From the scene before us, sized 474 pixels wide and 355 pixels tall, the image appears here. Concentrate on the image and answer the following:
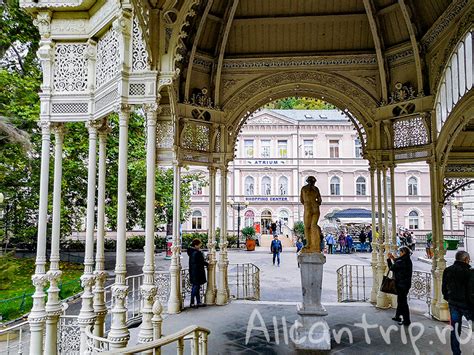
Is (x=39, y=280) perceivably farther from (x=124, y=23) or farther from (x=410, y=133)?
(x=410, y=133)

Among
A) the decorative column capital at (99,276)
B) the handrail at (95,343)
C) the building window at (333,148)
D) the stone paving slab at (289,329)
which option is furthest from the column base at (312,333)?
the building window at (333,148)

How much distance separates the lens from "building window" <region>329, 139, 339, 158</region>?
39000 mm

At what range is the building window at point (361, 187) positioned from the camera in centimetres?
3859

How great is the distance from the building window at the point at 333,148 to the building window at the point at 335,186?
7.56 ft

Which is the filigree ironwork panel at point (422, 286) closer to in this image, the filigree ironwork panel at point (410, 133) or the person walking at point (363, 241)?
the filigree ironwork panel at point (410, 133)

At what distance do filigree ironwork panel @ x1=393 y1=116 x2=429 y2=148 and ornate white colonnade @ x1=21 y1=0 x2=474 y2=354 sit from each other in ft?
0.08

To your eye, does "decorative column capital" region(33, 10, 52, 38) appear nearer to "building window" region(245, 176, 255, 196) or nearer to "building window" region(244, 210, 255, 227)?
"building window" region(245, 176, 255, 196)

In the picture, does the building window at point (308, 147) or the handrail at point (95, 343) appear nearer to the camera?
the handrail at point (95, 343)

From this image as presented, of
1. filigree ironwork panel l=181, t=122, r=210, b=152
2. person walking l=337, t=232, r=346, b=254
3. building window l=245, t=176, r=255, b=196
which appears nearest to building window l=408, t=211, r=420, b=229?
person walking l=337, t=232, r=346, b=254

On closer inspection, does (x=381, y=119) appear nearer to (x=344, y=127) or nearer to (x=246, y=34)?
(x=246, y=34)

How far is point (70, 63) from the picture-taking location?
6.00 m

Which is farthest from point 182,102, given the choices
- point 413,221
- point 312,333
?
point 413,221

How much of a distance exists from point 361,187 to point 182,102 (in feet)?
108

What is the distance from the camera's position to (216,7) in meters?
9.12
